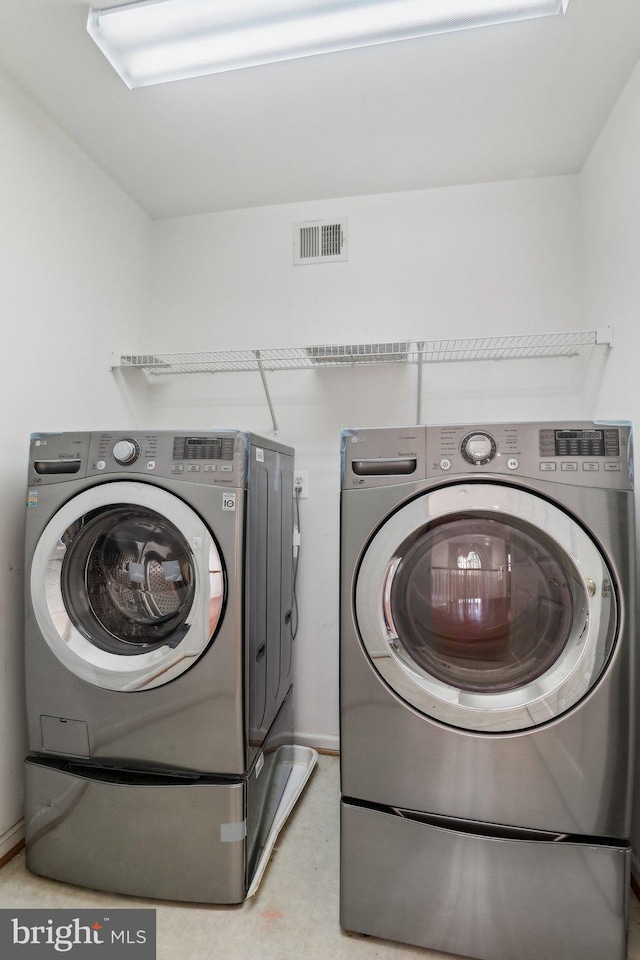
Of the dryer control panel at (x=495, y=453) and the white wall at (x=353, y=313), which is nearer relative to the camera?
the dryer control panel at (x=495, y=453)

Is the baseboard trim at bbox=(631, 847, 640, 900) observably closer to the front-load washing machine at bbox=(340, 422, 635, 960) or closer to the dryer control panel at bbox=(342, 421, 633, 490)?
the front-load washing machine at bbox=(340, 422, 635, 960)

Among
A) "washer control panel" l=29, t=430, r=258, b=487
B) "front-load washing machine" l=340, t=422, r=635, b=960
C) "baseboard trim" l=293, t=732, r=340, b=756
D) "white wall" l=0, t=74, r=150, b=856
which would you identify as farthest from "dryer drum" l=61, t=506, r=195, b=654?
"baseboard trim" l=293, t=732, r=340, b=756

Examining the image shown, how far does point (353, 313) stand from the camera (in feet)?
7.30

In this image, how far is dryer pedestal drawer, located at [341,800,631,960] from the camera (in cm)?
114

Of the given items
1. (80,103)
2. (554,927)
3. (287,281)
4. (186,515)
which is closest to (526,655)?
(554,927)

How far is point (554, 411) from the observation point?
206 cm

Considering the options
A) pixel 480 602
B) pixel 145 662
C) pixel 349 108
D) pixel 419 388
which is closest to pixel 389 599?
pixel 480 602

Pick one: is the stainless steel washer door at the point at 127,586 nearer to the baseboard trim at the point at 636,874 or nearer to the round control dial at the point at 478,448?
the round control dial at the point at 478,448

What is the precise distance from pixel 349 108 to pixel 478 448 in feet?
4.53

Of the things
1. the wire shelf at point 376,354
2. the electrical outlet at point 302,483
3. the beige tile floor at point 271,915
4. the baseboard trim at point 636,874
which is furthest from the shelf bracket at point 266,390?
the baseboard trim at point 636,874

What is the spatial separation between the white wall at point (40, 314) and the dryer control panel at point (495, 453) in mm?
1147

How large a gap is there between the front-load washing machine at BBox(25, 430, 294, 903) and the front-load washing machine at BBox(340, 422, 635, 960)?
316 mm

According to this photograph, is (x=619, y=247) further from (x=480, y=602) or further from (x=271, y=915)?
(x=271, y=915)

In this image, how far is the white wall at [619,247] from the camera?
61.3 inches
